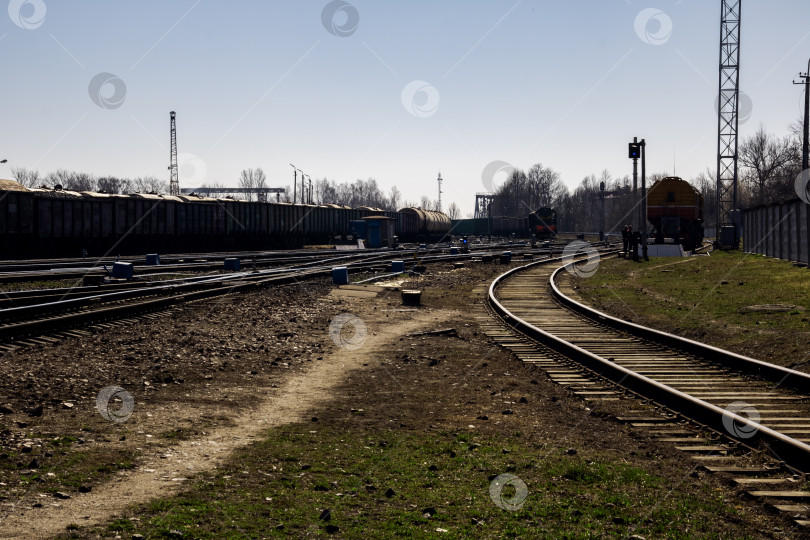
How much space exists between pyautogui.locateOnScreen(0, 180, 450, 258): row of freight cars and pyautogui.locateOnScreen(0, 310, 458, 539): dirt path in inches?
1118

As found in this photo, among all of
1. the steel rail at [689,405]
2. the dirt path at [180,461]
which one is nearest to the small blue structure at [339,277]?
the steel rail at [689,405]

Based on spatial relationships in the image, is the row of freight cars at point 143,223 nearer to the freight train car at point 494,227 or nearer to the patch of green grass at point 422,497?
the patch of green grass at point 422,497

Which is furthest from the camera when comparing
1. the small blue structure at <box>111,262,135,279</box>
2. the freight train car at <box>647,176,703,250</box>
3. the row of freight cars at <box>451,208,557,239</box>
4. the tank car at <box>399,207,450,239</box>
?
the row of freight cars at <box>451,208,557,239</box>

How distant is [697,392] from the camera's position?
8.74 m

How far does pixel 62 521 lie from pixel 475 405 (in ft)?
15.6

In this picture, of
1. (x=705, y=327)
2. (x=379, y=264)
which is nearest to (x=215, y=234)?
(x=379, y=264)

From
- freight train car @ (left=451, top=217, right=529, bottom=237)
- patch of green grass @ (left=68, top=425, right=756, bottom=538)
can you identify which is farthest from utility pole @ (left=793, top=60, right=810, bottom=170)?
freight train car @ (left=451, top=217, right=529, bottom=237)

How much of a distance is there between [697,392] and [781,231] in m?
26.7

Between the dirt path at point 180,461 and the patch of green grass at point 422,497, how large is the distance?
0.23 metres

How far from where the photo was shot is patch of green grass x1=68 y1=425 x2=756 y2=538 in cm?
455

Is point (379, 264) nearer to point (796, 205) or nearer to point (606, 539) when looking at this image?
point (796, 205)

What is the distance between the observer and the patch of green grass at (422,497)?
455 centimetres

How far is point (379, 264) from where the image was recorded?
31141 millimetres

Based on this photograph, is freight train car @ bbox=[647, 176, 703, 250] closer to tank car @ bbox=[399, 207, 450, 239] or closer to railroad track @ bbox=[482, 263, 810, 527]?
railroad track @ bbox=[482, 263, 810, 527]
